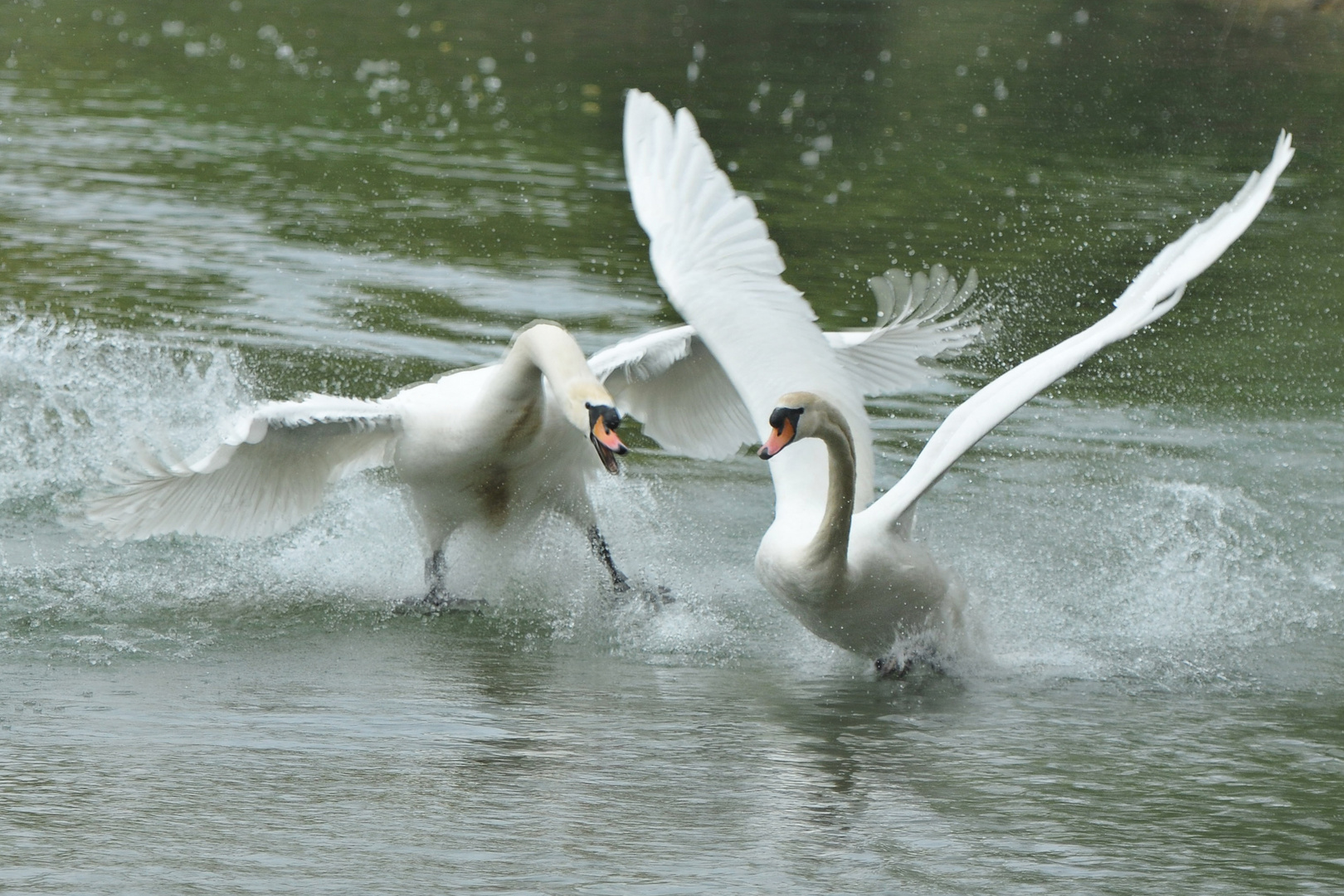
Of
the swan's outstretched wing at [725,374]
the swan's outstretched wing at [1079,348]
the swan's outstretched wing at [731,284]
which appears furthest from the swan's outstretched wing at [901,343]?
the swan's outstretched wing at [1079,348]

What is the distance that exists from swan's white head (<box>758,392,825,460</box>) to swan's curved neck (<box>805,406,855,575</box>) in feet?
0.10

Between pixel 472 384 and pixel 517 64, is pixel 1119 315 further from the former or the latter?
pixel 517 64

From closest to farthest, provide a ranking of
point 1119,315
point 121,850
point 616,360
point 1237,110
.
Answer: point 121,850
point 1119,315
point 616,360
point 1237,110

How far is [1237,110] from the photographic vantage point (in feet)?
72.0

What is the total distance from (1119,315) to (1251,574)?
181cm

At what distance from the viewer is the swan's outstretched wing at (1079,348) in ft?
18.9

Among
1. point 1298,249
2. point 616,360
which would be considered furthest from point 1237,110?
point 616,360

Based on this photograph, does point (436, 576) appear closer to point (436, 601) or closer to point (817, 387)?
point (436, 601)

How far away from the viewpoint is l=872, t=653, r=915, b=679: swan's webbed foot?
20.4ft

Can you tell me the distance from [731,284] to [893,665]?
1.34m

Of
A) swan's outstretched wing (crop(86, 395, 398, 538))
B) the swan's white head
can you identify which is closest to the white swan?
swan's outstretched wing (crop(86, 395, 398, 538))

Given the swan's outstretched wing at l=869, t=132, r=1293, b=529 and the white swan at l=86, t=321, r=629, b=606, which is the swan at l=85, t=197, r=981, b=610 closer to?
the white swan at l=86, t=321, r=629, b=606

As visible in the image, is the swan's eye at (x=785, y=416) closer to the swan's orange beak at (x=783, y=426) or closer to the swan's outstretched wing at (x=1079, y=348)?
the swan's orange beak at (x=783, y=426)

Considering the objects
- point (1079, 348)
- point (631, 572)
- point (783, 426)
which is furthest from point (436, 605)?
point (1079, 348)
